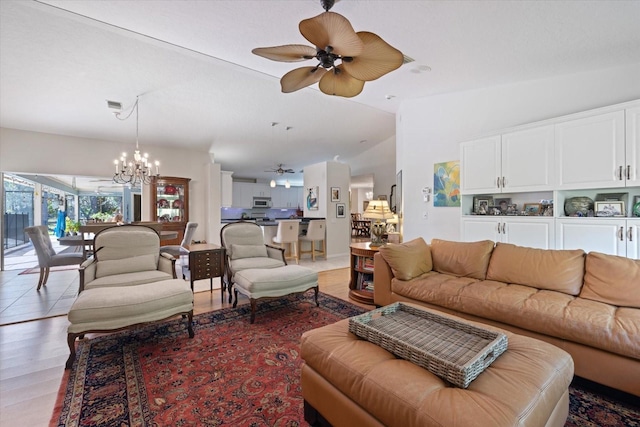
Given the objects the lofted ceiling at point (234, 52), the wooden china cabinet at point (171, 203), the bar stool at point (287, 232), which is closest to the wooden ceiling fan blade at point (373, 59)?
the lofted ceiling at point (234, 52)

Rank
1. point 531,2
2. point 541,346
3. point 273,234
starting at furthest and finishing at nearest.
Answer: point 273,234, point 531,2, point 541,346

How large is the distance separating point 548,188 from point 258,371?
11.1 ft

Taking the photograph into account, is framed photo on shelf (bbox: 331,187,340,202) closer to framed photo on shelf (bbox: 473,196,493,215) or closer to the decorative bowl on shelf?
framed photo on shelf (bbox: 473,196,493,215)

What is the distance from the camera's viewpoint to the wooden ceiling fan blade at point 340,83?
2229mm

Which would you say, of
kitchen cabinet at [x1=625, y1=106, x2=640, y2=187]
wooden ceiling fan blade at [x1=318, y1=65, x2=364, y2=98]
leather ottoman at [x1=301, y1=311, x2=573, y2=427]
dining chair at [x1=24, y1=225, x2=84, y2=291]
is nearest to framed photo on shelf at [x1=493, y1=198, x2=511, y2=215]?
kitchen cabinet at [x1=625, y1=106, x2=640, y2=187]

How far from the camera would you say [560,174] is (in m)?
2.87

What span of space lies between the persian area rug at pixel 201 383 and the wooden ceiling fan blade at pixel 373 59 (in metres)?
2.32

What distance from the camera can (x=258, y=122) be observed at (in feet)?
18.2

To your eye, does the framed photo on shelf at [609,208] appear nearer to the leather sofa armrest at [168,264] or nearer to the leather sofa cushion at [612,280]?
the leather sofa cushion at [612,280]

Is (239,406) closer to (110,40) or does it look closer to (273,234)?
A: (110,40)

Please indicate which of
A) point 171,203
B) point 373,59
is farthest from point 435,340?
point 171,203

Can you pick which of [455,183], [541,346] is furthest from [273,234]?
[541,346]

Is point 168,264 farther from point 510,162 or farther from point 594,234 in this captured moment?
point 594,234

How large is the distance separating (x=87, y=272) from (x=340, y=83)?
302 cm
